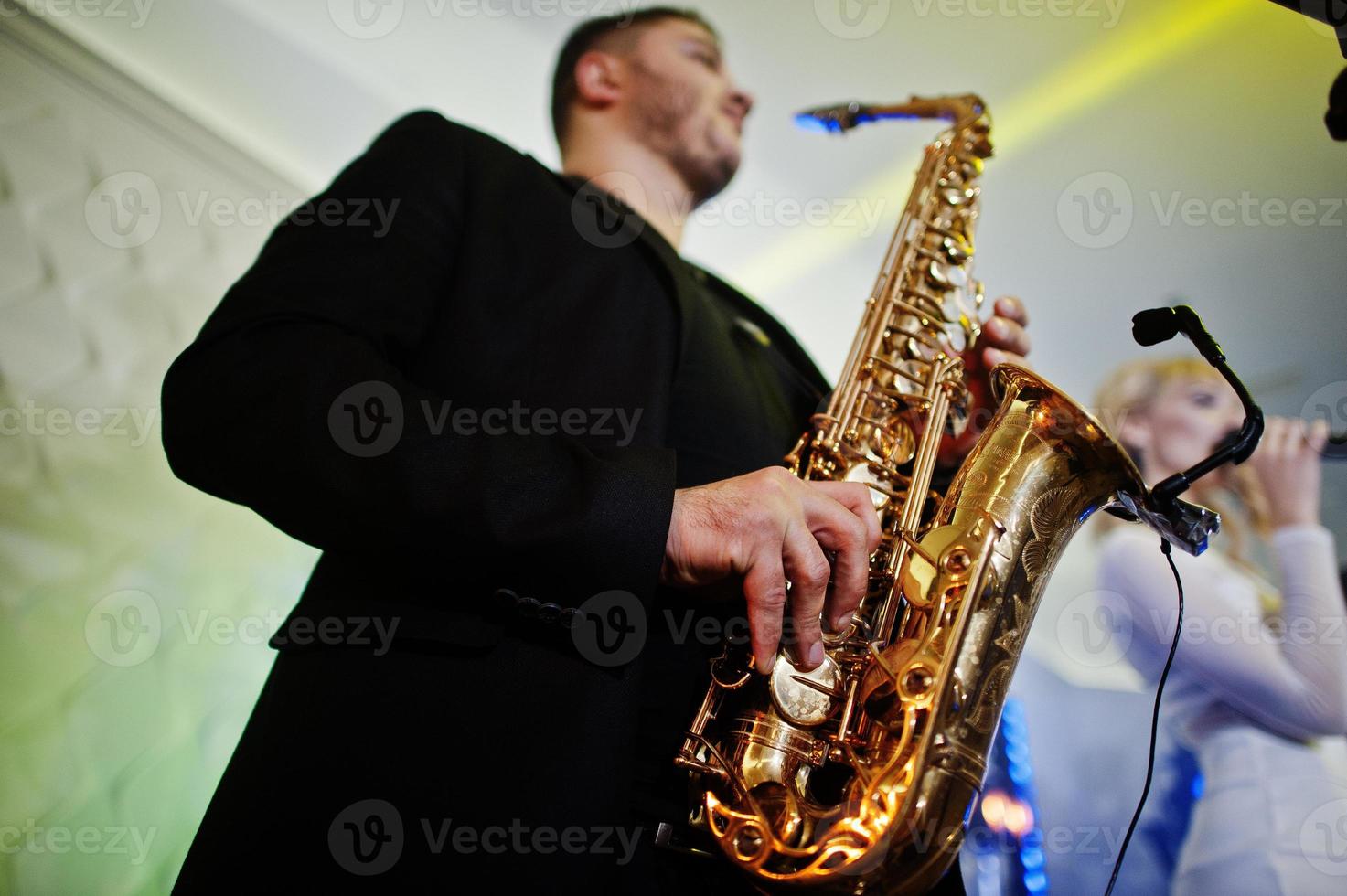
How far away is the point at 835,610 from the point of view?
98cm

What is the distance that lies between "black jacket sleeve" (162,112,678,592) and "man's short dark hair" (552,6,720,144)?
1.37m

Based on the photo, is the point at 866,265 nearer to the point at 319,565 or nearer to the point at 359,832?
the point at 319,565

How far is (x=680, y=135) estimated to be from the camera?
6.93 ft

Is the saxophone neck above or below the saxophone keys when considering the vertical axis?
Answer: above
